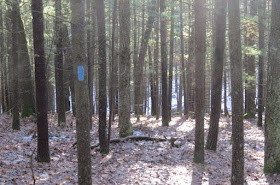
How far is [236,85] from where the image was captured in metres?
6.52

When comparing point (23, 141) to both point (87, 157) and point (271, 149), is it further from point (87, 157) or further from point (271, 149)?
point (271, 149)

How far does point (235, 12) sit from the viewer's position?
648 cm

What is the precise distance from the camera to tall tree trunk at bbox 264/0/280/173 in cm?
801

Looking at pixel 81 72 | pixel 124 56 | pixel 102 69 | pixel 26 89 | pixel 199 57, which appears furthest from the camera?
pixel 26 89

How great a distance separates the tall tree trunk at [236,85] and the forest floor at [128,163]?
159cm

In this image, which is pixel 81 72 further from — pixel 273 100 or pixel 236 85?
pixel 273 100

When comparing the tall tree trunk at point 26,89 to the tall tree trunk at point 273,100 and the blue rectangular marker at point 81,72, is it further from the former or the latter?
the tall tree trunk at point 273,100

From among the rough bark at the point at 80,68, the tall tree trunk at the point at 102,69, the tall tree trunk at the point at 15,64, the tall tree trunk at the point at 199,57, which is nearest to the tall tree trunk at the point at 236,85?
the tall tree trunk at the point at 199,57

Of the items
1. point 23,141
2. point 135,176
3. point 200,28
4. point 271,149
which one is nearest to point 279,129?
point 271,149

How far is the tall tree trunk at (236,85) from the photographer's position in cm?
649

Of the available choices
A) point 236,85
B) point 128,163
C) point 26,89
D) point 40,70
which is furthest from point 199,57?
point 26,89

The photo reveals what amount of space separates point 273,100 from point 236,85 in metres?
2.43

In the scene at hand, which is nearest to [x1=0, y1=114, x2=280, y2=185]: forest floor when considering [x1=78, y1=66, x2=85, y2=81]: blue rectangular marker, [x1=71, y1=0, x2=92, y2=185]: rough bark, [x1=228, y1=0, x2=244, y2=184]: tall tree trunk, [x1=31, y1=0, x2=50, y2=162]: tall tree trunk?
[x1=31, y1=0, x2=50, y2=162]: tall tree trunk

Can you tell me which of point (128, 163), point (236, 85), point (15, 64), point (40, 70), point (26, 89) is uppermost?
point (15, 64)
